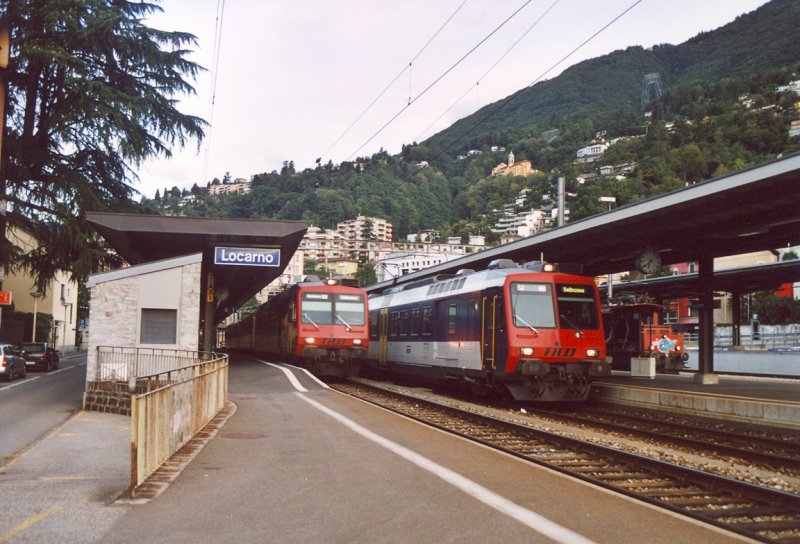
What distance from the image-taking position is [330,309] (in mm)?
26312

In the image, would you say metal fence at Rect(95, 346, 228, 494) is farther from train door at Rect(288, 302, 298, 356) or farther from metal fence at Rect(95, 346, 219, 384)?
train door at Rect(288, 302, 298, 356)

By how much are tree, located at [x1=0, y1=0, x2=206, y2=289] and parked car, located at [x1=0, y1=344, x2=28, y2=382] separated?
4.10m

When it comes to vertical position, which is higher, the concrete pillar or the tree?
the tree

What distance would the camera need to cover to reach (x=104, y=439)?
13.3 m

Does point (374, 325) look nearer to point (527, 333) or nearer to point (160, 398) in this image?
point (527, 333)

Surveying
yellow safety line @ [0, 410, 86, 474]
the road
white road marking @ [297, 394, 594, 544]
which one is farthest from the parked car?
white road marking @ [297, 394, 594, 544]

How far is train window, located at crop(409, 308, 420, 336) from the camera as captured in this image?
78.8 ft

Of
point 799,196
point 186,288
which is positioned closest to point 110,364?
point 186,288

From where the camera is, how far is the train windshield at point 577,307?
18250 mm

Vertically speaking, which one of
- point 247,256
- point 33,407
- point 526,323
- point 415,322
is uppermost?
point 247,256

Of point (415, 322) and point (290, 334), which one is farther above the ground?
point (415, 322)

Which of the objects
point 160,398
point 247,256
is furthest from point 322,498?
point 247,256

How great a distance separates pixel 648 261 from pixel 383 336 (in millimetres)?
10037

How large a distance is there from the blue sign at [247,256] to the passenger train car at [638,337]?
16951mm
